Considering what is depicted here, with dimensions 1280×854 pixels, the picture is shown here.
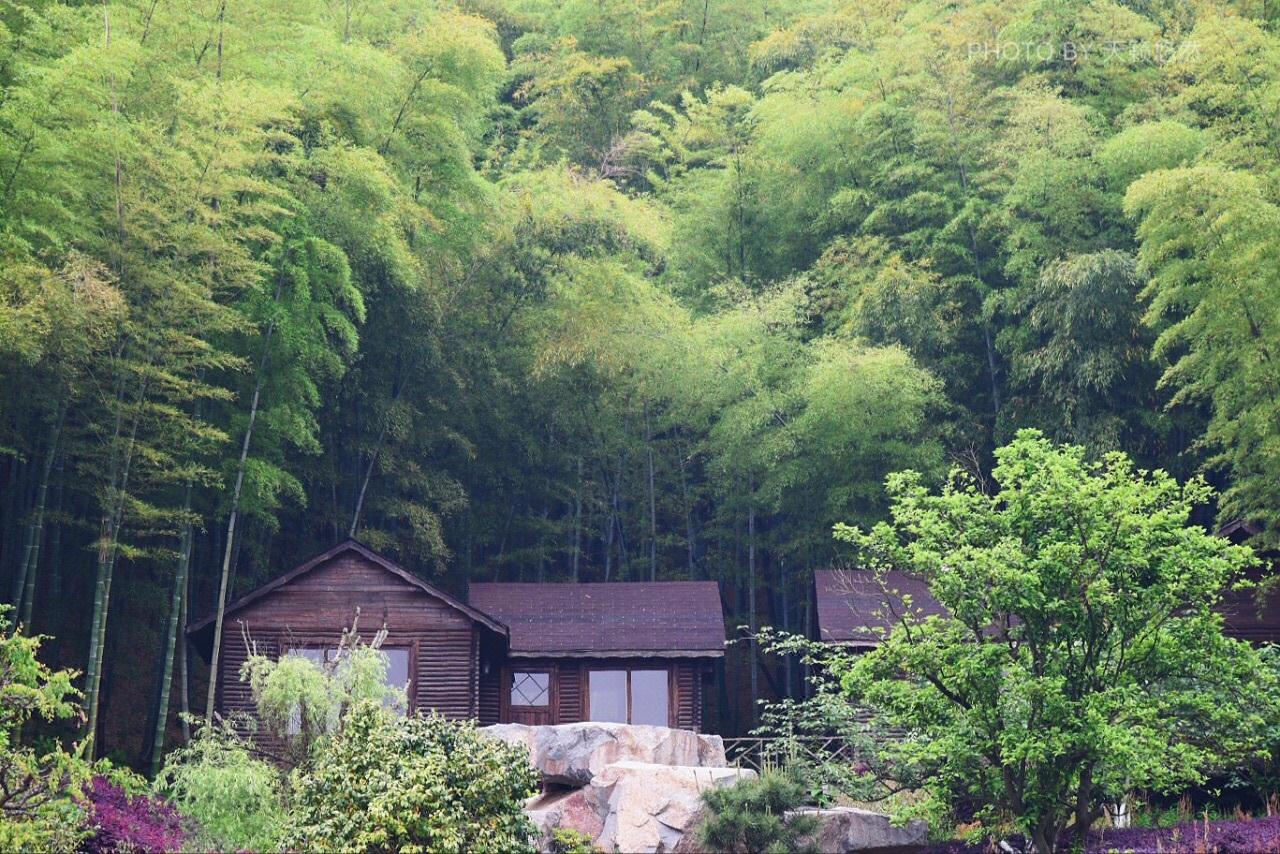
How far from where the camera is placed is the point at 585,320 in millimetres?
24016

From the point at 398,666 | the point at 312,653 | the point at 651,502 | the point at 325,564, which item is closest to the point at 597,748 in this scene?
the point at 398,666

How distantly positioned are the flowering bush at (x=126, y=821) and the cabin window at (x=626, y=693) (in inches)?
276

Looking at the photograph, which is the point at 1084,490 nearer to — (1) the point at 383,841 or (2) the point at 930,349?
(1) the point at 383,841

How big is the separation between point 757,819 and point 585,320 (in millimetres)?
11637

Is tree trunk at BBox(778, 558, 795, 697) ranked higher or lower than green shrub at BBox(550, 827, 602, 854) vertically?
higher

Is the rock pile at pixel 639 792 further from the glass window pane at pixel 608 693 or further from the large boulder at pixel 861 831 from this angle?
the glass window pane at pixel 608 693

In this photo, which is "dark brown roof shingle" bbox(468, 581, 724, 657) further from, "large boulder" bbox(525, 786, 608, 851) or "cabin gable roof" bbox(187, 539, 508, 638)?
"large boulder" bbox(525, 786, 608, 851)

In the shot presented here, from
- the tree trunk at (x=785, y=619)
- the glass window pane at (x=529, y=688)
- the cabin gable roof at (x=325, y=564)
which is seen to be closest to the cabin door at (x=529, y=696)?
the glass window pane at (x=529, y=688)

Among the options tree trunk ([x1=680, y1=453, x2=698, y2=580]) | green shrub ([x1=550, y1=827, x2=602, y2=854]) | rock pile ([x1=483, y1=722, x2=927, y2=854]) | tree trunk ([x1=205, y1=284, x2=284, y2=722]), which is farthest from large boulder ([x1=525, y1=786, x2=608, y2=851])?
tree trunk ([x1=680, y1=453, x2=698, y2=580])

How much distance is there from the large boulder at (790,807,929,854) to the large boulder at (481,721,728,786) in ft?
8.24

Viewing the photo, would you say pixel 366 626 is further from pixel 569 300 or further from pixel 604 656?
pixel 569 300

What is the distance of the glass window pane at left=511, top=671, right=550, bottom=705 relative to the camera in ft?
70.2

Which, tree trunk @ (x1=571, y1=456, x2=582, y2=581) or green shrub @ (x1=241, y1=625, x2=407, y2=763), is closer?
green shrub @ (x1=241, y1=625, x2=407, y2=763)

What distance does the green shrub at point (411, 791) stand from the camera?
1233cm
